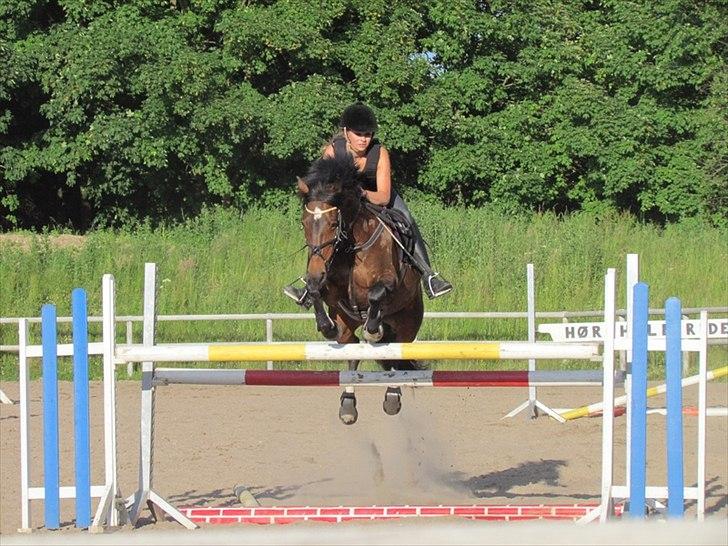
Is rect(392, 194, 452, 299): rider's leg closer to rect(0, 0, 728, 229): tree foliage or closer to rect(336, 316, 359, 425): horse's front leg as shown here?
rect(336, 316, 359, 425): horse's front leg

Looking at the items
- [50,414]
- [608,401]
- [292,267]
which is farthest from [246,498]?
[292,267]

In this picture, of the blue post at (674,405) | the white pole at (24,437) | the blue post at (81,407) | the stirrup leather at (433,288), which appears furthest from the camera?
the stirrup leather at (433,288)

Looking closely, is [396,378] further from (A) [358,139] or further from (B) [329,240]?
(A) [358,139]

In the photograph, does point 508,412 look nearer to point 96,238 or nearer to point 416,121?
point 96,238

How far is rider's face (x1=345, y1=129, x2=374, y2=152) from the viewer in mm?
7676

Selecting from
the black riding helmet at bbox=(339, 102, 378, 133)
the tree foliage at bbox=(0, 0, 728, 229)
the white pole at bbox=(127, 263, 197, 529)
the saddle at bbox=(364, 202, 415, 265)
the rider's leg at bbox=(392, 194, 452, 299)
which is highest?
Answer: the tree foliage at bbox=(0, 0, 728, 229)

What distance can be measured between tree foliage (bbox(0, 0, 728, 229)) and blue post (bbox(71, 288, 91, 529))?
1530 cm

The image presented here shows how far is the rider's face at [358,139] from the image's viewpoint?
7.68 metres

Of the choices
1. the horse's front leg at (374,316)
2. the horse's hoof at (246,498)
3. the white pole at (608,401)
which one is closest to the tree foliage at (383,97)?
the horse's hoof at (246,498)

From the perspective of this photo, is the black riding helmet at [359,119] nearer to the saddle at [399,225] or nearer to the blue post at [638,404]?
the saddle at [399,225]

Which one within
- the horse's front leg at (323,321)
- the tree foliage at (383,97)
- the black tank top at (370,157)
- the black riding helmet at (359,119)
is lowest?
the horse's front leg at (323,321)

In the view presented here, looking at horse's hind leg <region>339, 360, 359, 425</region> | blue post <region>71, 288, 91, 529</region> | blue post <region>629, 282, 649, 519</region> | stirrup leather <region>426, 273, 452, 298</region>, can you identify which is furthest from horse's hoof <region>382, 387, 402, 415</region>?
blue post <region>71, 288, 91, 529</region>

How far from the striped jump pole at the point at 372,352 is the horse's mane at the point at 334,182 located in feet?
3.33

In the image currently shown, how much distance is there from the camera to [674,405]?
5.95 metres
